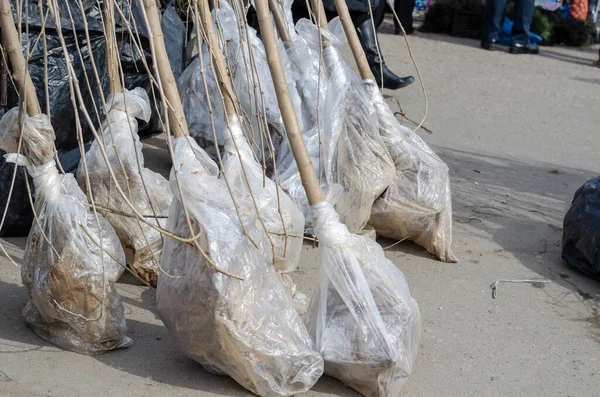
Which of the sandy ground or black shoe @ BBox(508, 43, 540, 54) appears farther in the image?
black shoe @ BBox(508, 43, 540, 54)

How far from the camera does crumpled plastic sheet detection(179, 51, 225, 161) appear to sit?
3705 millimetres

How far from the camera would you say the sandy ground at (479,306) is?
234 centimetres

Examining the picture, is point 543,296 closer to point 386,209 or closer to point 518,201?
point 386,209

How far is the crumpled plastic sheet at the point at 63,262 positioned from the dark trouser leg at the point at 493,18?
6454 millimetres

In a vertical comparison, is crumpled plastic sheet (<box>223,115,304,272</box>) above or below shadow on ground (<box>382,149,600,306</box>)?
above

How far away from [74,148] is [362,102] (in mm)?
1199

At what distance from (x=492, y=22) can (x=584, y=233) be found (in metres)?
5.22

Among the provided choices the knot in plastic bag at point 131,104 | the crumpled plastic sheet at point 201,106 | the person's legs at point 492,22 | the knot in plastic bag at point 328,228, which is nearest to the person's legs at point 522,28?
the person's legs at point 492,22

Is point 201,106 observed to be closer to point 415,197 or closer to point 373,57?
point 415,197

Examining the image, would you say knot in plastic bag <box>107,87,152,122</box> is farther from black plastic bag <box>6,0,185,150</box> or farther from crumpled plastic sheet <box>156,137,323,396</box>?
crumpled plastic sheet <box>156,137,323,396</box>

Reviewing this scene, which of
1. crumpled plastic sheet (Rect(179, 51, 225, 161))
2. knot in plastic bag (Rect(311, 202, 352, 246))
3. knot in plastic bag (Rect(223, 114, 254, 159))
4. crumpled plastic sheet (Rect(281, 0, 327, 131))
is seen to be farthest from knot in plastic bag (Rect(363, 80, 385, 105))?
knot in plastic bag (Rect(311, 202, 352, 246))

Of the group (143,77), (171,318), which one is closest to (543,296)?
(171,318)

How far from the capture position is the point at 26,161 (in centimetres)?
232

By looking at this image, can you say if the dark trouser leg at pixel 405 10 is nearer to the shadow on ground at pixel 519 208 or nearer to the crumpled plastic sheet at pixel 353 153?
the shadow on ground at pixel 519 208
